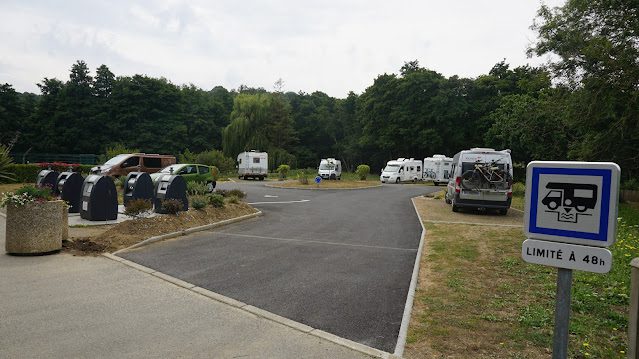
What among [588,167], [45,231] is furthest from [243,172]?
[588,167]

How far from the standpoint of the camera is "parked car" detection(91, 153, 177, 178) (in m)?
22.4

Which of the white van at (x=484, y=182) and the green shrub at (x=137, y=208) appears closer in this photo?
the green shrub at (x=137, y=208)

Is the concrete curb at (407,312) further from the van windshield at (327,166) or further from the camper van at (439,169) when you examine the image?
the van windshield at (327,166)

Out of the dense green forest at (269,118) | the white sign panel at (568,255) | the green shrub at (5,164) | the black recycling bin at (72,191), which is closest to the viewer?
the white sign panel at (568,255)

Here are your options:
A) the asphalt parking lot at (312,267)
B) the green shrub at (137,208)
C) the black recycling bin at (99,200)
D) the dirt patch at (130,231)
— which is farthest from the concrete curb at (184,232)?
the black recycling bin at (99,200)

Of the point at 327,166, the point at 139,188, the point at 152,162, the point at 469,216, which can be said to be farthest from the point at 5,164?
the point at 327,166

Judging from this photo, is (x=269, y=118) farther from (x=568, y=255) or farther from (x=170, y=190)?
(x=568, y=255)

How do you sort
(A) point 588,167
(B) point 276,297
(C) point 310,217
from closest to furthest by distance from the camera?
(A) point 588,167
(B) point 276,297
(C) point 310,217

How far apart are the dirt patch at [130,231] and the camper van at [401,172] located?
2848 centimetres

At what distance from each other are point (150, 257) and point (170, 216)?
306 cm

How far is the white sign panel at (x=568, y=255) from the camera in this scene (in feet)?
6.82

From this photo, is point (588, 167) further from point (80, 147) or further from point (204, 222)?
point (80, 147)

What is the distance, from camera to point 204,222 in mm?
11695

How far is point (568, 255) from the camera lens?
218 centimetres
